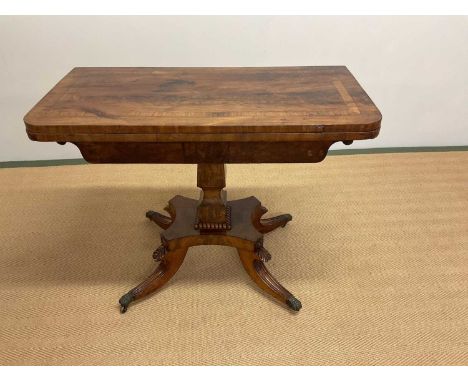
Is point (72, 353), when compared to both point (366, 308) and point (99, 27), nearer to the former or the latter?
point (366, 308)

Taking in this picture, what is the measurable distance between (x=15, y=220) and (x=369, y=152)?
2023 mm

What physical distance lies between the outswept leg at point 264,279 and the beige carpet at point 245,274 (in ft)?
0.15

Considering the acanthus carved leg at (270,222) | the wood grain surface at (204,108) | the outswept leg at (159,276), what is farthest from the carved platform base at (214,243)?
the wood grain surface at (204,108)

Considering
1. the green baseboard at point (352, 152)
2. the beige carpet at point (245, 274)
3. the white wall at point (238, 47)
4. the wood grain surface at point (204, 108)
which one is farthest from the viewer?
the green baseboard at point (352, 152)

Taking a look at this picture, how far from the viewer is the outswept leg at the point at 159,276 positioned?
153 centimetres

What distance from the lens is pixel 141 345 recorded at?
1.41m

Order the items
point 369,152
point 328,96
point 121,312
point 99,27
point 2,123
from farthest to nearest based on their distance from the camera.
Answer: point 369,152
point 2,123
point 99,27
point 121,312
point 328,96

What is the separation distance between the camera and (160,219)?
1923 mm

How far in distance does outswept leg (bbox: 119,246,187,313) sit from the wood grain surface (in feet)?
1.82

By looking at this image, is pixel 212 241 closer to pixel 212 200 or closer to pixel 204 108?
pixel 212 200

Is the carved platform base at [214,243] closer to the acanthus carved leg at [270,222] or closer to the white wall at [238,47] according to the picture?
the acanthus carved leg at [270,222]

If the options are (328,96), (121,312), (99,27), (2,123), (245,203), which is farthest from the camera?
(2,123)

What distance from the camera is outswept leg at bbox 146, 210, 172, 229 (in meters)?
1.91

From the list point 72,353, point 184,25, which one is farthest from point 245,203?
point 184,25
